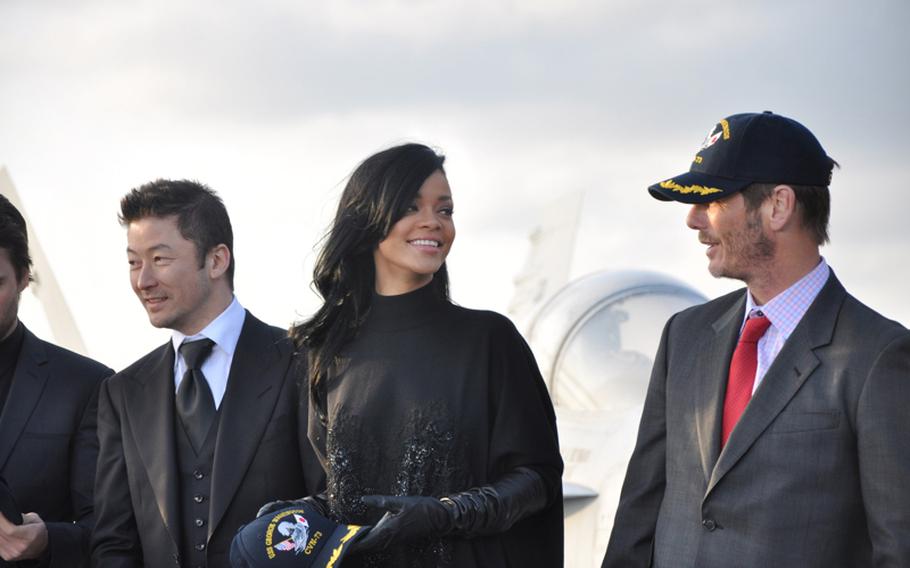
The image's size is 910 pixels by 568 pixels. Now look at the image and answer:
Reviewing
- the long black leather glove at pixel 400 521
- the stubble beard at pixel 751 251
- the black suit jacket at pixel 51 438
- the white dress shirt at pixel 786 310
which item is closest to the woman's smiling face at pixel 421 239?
the long black leather glove at pixel 400 521

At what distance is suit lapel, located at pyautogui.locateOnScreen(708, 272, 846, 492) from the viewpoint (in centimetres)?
383

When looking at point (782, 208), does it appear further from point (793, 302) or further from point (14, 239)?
point (14, 239)

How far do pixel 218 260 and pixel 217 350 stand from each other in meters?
0.40

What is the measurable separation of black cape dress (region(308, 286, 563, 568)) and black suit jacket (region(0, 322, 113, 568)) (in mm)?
1438

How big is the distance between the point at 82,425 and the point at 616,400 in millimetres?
6897

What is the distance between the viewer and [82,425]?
5449 millimetres

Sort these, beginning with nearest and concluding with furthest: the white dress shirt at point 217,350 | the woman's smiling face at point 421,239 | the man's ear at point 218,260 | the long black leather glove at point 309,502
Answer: the long black leather glove at point 309,502, the woman's smiling face at point 421,239, the white dress shirt at point 217,350, the man's ear at point 218,260

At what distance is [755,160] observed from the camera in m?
4.02

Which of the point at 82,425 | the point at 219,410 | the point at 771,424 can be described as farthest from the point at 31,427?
the point at 771,424

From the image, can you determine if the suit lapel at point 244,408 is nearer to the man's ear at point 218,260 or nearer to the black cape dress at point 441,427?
the man's ear at point 218,260

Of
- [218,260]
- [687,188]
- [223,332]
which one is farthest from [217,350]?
[687,188]

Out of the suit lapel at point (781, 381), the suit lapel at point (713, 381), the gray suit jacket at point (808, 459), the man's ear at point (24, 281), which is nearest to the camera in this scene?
the gray suit jacket at point (808, 459)

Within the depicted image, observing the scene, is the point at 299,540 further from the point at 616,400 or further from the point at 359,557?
the point at 616,400

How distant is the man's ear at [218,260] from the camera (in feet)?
17.3
